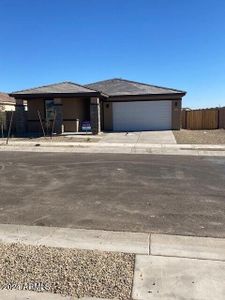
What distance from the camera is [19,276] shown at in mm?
4359

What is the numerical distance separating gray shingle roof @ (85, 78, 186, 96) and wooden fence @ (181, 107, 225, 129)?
4.65 metres

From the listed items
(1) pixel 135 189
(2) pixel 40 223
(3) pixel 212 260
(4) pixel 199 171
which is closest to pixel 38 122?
(4) pixel 199 171

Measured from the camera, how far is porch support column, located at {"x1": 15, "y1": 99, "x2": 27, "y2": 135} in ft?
84.6

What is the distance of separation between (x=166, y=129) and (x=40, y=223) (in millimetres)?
23678

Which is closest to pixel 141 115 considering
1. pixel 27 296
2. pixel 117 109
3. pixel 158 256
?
pixel 117 109

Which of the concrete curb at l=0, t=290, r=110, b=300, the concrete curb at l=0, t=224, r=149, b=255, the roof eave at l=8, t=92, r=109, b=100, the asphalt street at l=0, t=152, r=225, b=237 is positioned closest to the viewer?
the concrete curb at l=0, t=290, r=110, b=300

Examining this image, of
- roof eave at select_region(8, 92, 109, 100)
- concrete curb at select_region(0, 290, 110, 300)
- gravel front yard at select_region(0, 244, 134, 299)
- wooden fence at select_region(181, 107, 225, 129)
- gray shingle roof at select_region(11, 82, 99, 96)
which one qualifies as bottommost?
concrete curb at select_region(0, 290, 110, 300)

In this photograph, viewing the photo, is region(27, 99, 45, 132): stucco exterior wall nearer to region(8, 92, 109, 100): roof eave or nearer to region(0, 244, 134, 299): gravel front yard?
region(8, 92, 109, 100): roof eave

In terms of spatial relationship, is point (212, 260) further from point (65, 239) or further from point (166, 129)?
point (166, 129)

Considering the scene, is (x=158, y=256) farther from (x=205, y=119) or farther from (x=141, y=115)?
(x=205, y=119)

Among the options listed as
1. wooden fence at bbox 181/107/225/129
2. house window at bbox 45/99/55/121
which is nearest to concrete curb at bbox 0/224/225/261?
house window at bbox 45/99/55/121

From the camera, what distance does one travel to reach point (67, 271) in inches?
177

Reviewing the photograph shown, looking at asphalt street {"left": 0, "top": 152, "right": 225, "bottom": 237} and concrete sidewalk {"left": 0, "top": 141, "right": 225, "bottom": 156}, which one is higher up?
concrete sidewalk {"left": 0, "top": 141, "right": 225, "bottom": 156}

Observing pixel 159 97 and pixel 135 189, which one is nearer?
pixel 135 189
